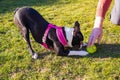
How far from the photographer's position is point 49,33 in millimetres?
5020

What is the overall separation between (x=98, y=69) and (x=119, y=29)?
1540 millimetres

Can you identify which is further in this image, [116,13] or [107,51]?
[107,51]

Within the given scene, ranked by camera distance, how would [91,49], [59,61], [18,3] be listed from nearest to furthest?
[59,61], [91,49], [18,3]

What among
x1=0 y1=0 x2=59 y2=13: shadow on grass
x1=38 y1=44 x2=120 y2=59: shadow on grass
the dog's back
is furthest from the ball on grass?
x1=0 y1=0 x2=59 y2=13: shadow on grass

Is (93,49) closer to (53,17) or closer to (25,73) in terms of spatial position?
(25,73)

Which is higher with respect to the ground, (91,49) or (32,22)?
(32,22)

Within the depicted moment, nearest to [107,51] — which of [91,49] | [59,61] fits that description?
[91,49]

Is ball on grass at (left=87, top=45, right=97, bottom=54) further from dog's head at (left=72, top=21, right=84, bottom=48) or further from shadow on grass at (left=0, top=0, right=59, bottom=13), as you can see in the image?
shadow on grass at (left=0, top=0, right=59, bottom=13)

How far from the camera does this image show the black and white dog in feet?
16.0

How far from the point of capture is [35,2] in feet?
27.9

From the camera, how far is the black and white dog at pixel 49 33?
4.89m

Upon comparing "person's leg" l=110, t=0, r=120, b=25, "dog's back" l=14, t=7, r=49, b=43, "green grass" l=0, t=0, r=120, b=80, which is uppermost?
"person's leg" l=110, t=0, r=120, b=25

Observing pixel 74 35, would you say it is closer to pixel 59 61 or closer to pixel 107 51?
pixel 59 61

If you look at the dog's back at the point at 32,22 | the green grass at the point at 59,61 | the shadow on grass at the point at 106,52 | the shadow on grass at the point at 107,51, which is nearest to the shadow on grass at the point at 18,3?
the green grass at the point at 59,61
